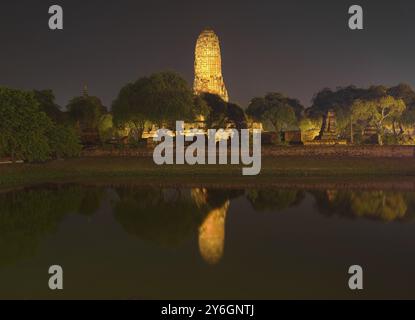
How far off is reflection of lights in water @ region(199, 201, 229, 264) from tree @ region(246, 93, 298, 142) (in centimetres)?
3255

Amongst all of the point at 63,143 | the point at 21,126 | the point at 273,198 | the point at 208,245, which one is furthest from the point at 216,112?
the point at 208,245

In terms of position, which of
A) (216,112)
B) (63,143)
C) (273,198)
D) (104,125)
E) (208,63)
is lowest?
(273,198)

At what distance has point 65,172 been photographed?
3741 cm

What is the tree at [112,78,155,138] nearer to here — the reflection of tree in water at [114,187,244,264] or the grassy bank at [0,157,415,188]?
the grassy bank at [0,157,415,188]

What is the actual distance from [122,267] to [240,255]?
3452 mm

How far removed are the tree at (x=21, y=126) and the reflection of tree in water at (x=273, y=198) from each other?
15.6 m

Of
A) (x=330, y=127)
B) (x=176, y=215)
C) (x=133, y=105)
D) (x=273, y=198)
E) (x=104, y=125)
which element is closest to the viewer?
(x=176, y=215)

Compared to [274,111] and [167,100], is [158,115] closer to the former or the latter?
[167,100]

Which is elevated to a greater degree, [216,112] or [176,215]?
[216,112]

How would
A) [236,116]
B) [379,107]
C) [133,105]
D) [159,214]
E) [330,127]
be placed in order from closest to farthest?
[159,214], [133,105], [379,107], [330,127], [236,116]

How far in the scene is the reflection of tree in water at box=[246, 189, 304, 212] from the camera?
23297 mm

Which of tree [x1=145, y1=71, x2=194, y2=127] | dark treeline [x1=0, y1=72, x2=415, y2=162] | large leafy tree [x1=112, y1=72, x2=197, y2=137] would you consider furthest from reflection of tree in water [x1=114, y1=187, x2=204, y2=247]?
large leafy tree [x1=112, y1=72, x2=197, y2=137]

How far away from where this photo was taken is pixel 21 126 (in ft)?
109

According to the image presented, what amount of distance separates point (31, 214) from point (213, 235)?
877 cm
